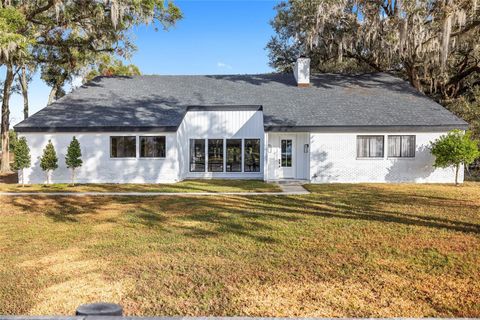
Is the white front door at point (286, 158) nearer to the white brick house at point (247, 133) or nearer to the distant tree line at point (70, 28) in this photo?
the white brick house at point (247, 133)

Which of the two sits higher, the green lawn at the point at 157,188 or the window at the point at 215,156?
the window at the point at 215,156

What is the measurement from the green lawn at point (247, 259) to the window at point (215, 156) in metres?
8.32

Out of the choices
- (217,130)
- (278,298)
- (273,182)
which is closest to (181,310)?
(278,298)

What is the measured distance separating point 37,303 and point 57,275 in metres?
0.96

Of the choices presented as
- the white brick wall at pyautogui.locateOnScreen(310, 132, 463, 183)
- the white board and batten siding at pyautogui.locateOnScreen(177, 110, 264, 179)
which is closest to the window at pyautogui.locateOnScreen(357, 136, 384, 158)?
the white brick wall at pyautogui.locateOnScreen(310, 132, 463, 183)

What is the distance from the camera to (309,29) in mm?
21203

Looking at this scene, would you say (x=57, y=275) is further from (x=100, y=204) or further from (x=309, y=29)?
(x=309, y=29)

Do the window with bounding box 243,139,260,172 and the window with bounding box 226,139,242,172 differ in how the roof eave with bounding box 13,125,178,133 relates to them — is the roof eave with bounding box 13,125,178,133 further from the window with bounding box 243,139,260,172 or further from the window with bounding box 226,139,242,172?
the window with bounding box 243,139,260,172

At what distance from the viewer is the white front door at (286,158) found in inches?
718

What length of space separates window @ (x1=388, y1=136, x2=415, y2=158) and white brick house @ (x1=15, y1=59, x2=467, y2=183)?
5 cm

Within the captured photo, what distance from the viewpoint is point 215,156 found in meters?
19.2

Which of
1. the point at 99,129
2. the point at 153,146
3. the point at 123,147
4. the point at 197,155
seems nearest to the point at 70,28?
the point at 99,129

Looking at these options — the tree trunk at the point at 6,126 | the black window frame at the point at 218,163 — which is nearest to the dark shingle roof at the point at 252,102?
the black window frame at the point at 218,163

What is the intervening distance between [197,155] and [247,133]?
2.88 metres
